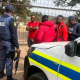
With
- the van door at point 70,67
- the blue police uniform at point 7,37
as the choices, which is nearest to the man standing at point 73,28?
the blue police uniform at point 7,37

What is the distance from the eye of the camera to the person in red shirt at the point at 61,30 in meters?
3.77

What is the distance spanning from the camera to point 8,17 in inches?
130

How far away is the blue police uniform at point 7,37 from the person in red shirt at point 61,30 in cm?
123

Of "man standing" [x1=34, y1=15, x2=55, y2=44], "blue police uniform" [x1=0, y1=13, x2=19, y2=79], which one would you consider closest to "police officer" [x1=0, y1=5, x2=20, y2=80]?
"blue police uniform" [x1=0, y1=13, x2=19, y2=79]

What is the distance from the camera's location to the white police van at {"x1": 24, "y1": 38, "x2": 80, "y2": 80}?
186 cm

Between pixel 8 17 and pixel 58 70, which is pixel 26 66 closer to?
pixel 58 70

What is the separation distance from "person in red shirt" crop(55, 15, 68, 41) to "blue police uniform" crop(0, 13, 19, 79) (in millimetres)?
1226

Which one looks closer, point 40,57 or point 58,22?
point 40,57

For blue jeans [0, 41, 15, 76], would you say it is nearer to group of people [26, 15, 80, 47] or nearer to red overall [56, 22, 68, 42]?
group of people [26, 15, 80, 47]

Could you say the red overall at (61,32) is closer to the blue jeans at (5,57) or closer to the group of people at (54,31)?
the group of people at (54,31)

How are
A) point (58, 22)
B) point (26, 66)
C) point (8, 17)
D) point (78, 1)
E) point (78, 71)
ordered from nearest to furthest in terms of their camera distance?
point (78, 71) → point (26, 66) → point (8, 17) → point (58, 22) → point (78, 1)

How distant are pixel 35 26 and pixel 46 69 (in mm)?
2616

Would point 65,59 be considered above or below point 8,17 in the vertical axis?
below

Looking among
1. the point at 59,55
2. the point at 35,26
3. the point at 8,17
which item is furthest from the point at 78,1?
the point at 59,55
